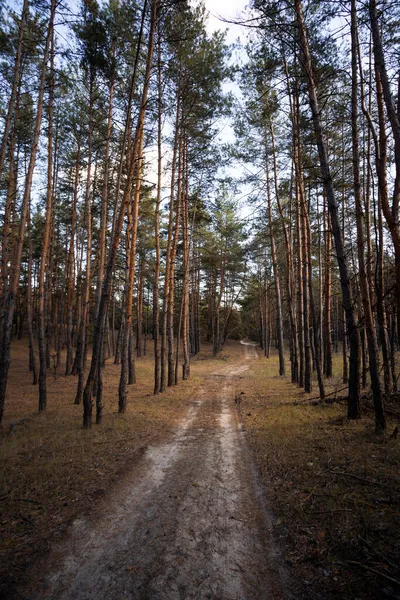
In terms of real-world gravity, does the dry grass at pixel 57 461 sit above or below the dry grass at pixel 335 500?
below

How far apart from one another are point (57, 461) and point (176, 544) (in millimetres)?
3417

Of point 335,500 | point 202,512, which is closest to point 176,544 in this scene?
point 202,512

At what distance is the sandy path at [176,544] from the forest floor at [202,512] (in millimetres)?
15

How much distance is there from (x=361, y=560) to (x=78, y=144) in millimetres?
16363

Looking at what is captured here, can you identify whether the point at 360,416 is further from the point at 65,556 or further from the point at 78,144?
the point at 78,144

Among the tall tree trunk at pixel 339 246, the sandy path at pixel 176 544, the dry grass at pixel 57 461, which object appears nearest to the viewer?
the sandy path at pixel 176 544

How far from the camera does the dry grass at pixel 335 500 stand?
2.65m

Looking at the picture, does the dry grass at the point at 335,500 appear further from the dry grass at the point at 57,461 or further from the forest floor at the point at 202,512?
the dry grass at the point at 57,461

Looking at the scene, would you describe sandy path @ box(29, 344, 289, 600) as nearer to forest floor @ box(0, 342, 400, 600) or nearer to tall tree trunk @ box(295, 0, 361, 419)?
forest floor @ box(0, 342, 400, 600)

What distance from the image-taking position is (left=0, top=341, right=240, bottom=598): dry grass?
340cm

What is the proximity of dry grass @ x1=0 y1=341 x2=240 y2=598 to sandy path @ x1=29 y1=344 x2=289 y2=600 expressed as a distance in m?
0.38

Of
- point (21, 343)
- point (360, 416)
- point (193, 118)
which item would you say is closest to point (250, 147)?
point (193, 118)

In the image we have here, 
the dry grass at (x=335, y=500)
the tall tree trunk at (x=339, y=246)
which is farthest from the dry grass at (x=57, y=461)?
the tall tree trunk at (x=339, y=246)

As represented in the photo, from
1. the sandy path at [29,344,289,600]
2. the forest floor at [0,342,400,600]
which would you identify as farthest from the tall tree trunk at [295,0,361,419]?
the sandy path at [29,344,289,600]
